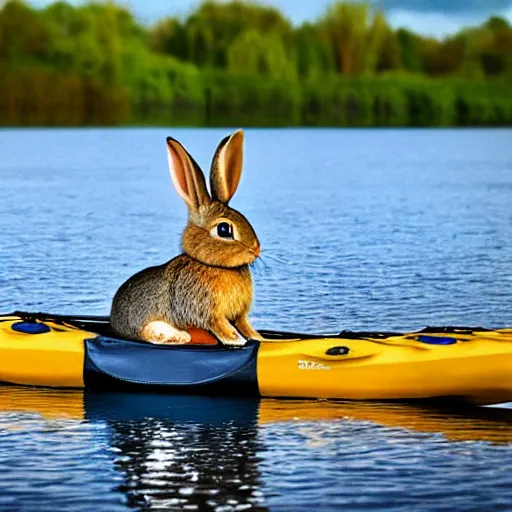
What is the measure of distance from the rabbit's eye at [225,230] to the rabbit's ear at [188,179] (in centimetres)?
15

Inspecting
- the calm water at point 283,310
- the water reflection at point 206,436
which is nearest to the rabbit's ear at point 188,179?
the calm water at point 283,310

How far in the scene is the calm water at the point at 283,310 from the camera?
21.7 feet

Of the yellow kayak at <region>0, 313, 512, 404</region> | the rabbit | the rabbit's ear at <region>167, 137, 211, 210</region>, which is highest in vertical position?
the rabbit's ear at <region>167, 137, 211, 210</region>

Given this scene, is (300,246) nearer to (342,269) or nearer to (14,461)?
(342,269)

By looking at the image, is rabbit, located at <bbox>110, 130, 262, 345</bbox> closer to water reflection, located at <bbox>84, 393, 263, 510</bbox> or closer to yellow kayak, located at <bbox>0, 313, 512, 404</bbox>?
yellow kayak, located at <bbox>0, 313, 512, 404</bbox>

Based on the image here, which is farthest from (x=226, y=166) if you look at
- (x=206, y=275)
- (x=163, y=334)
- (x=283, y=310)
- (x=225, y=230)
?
(x=283, y=310)

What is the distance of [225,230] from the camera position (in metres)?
8.00

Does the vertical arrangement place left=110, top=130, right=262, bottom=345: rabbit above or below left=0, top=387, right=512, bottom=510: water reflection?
above

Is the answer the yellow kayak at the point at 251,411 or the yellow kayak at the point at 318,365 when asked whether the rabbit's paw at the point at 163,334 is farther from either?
the yellow kayak at the point at 251,411

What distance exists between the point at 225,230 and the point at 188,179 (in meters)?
0.33

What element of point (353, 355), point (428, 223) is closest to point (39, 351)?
point (353, 355)

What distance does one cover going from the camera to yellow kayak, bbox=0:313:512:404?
7.73 metres

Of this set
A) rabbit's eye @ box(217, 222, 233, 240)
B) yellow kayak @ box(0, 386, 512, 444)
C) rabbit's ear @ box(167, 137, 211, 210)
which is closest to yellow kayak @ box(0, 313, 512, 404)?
yellow kayak @ box(0, 386, 512, 444)

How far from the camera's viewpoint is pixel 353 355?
785cm
